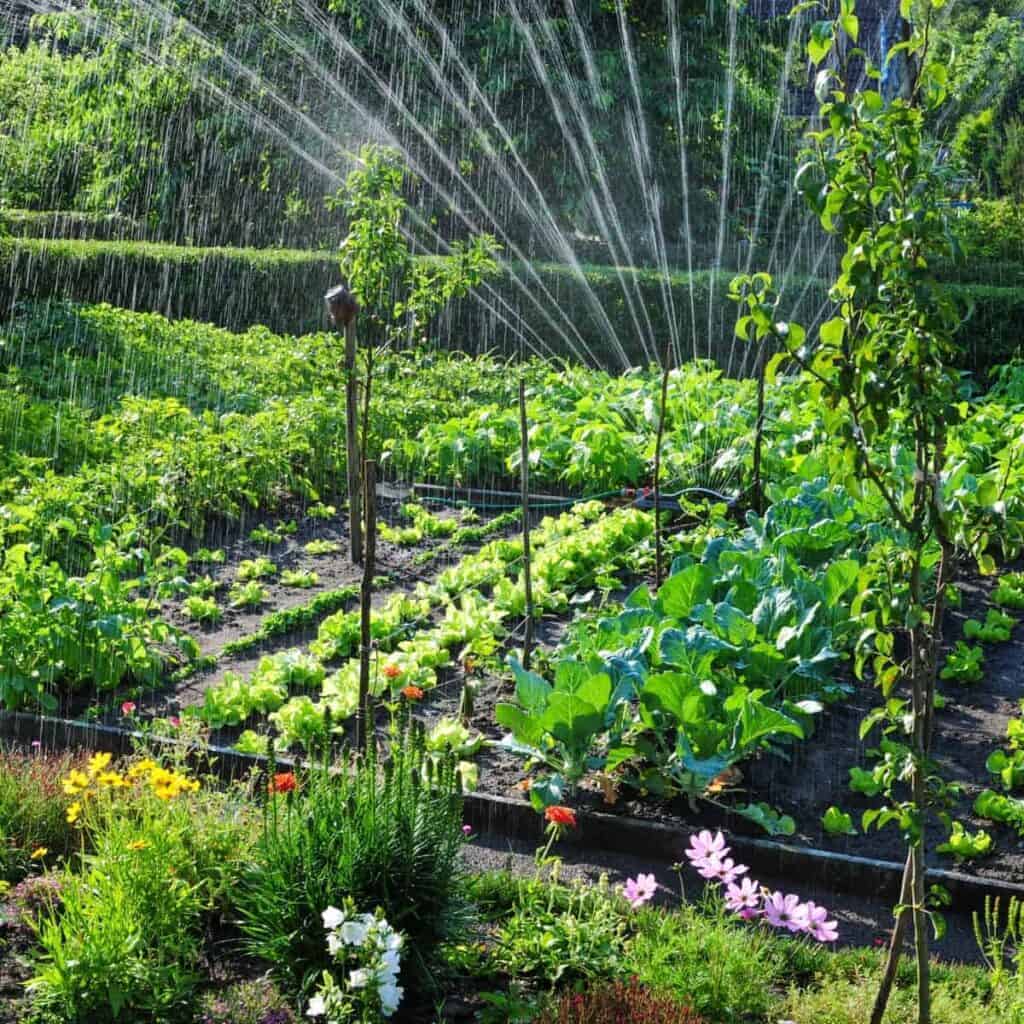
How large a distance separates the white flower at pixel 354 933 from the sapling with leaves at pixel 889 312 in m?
1.16

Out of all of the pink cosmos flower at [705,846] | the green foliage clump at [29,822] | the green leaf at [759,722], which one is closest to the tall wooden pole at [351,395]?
the green foliage clump at [29,822]

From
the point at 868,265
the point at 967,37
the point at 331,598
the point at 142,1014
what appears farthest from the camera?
the point at 967,37

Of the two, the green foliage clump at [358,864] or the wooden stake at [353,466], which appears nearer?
the green foliage clump at [358,864]

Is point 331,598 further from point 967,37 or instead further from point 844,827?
point 967,37

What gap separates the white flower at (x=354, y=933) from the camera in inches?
114

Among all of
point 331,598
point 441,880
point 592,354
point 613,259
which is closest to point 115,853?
point 441,880

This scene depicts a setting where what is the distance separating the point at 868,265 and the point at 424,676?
3196 mm

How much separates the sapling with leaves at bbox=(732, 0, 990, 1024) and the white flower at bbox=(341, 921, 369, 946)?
116 centimetres

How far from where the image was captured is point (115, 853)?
339 cm

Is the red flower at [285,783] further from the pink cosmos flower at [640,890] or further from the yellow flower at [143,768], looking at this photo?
the pink cosmos flower at [640,890]

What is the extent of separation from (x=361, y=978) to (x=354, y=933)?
10 cm

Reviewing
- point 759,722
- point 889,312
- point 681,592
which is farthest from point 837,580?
point 889,312

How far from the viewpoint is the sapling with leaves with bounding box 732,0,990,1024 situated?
9.12ft

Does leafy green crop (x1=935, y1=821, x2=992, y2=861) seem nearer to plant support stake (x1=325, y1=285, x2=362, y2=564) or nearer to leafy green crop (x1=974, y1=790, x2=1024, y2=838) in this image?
leafy green crop (x1=974, y1=790, x2=1024, y2=838)
